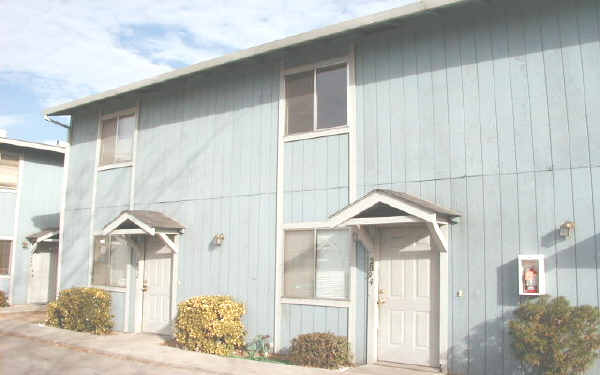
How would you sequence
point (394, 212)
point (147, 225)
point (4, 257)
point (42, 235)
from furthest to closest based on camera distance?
1. point (4, 257)
2. point (42, 235)
3. point (147, 225)
4. point (394, 212)

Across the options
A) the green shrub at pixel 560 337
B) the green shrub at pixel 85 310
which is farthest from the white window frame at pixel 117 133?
the green shrub at pixel 560 337

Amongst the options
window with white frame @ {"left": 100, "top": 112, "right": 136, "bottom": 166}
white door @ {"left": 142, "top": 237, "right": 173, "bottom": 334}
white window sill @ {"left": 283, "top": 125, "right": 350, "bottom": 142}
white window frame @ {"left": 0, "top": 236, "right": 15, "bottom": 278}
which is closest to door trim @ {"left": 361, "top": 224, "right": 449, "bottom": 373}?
white window sill @ {"left": 283, "top": 125, "right": 350, "bottom": 142}

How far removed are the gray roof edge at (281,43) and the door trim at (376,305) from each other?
3225 millimetres

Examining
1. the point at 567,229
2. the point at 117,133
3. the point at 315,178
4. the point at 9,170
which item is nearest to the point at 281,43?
the point at 315,178

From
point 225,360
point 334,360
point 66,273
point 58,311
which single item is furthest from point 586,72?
point 66,273

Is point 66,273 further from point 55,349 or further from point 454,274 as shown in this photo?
point 454,274

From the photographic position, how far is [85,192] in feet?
46.3

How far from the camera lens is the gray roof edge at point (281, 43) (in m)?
8.27

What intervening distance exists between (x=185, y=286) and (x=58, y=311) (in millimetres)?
3382

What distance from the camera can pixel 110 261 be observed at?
1330cm

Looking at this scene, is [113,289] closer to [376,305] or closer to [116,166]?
[116,166]

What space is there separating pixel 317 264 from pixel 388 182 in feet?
6.33

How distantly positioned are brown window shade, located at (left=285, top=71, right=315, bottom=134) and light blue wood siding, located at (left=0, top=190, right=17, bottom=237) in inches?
472

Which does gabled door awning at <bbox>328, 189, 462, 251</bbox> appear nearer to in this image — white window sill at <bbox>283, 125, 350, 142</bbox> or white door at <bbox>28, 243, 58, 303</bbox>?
white window sill at <bbox>283, 125, 350, 142</bbox>
